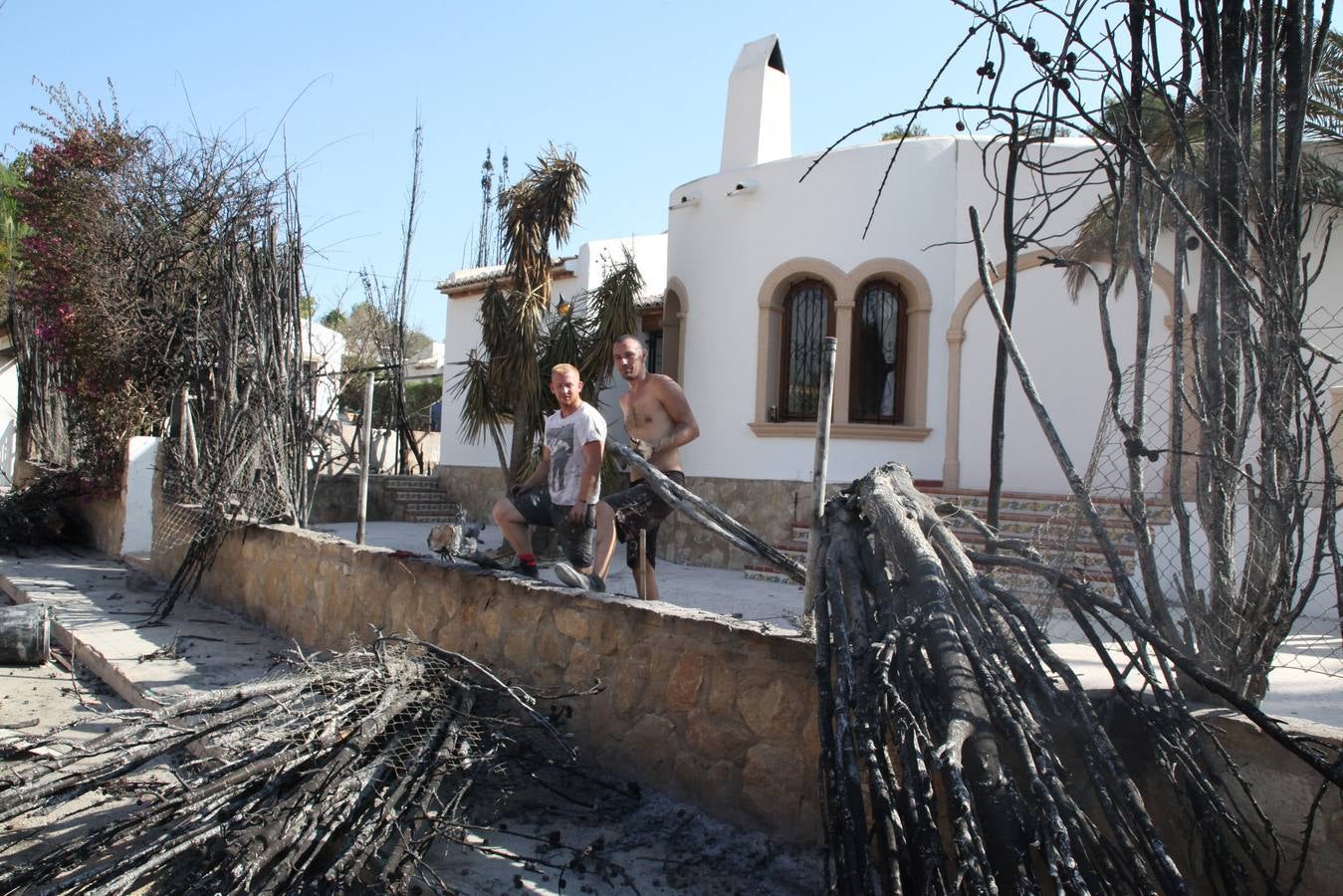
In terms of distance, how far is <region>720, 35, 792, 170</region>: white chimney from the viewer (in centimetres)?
1196

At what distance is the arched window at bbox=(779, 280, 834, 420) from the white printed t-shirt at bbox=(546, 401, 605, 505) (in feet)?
19.5

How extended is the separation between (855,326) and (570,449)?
6.27 m

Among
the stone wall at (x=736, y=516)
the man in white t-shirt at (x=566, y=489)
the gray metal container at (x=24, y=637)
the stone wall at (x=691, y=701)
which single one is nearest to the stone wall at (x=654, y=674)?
the stone wall at (x=691, y=701)

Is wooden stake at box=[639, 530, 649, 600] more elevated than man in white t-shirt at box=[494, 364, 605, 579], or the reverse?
man in white t-shirt at box=[494, 364, 605, 579]

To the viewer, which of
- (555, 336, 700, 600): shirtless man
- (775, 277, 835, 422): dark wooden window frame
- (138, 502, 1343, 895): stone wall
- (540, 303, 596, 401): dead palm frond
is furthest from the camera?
(540, 303, 596, 401): dead palm frond

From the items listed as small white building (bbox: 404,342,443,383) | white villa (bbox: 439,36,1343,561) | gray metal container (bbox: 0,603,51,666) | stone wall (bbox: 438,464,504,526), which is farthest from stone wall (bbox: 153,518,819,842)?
small white building (bbox: 404,342,443,383)

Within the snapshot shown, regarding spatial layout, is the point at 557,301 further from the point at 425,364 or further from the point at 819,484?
the point at 425,364

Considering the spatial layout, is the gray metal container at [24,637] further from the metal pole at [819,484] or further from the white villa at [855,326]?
the white villa at [855,326]

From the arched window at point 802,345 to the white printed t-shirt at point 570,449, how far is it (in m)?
5.95

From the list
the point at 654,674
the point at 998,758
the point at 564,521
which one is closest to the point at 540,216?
the point at 564,521

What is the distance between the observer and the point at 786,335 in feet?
36.8

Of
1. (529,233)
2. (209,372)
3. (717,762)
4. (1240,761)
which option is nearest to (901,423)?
(529,233)

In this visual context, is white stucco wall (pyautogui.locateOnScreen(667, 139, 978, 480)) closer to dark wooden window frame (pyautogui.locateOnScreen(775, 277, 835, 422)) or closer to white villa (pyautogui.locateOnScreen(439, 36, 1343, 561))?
white villa (pyautogui.locateOnScreen(439, 36, 1343, 561))

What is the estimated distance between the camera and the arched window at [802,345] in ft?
36.1
